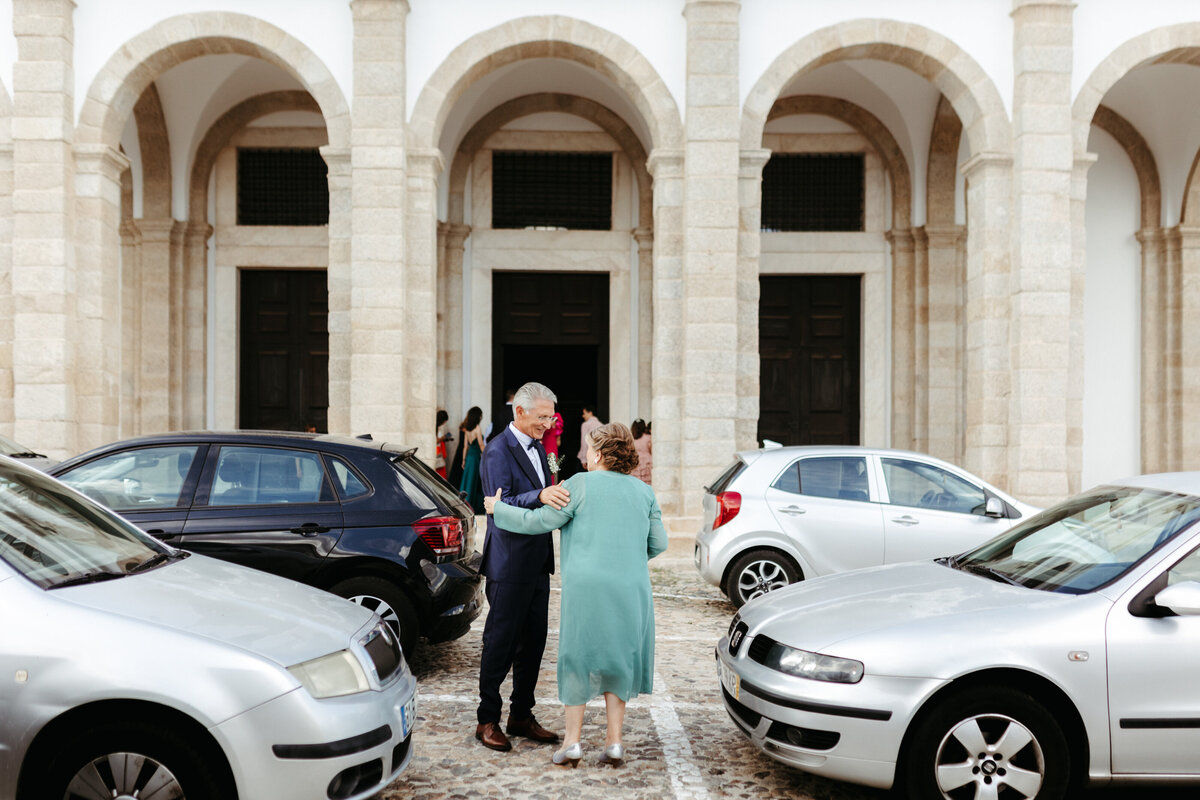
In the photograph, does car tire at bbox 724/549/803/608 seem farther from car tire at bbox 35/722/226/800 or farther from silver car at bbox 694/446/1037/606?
car tire at bbox 35/722/226/800

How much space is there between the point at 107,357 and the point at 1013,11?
1304 centimetres

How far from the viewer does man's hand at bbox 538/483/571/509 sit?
4238 millimetres

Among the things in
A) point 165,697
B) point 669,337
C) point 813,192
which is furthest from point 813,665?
point 813,192

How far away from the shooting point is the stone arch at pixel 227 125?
634 inches

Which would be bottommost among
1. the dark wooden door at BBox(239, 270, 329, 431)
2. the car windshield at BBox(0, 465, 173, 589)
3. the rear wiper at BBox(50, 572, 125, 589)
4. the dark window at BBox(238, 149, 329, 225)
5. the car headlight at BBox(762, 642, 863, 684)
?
the car headlight at BBox(762, 642, 863, 684)

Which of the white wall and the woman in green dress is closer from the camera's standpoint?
the woman in green dress

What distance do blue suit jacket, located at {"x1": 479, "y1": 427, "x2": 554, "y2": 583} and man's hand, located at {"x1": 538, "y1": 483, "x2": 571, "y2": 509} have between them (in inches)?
13.1

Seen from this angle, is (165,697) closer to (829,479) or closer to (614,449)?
(614,449)

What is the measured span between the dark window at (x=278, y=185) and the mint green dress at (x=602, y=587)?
45.5ft

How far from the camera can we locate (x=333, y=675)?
11.2 ft

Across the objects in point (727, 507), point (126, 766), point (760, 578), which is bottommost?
point (760, 578)

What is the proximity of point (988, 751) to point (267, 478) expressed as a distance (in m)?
4.29

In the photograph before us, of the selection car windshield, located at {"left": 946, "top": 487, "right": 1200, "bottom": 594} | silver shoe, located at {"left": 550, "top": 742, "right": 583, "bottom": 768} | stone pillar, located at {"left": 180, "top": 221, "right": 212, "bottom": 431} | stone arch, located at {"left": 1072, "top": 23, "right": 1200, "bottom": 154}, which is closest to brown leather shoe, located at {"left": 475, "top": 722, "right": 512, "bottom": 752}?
silver shoe, located at {"left": 550, "top": 742, "right": 583, "bottom": 768}

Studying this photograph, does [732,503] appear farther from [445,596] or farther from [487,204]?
[487,204]
